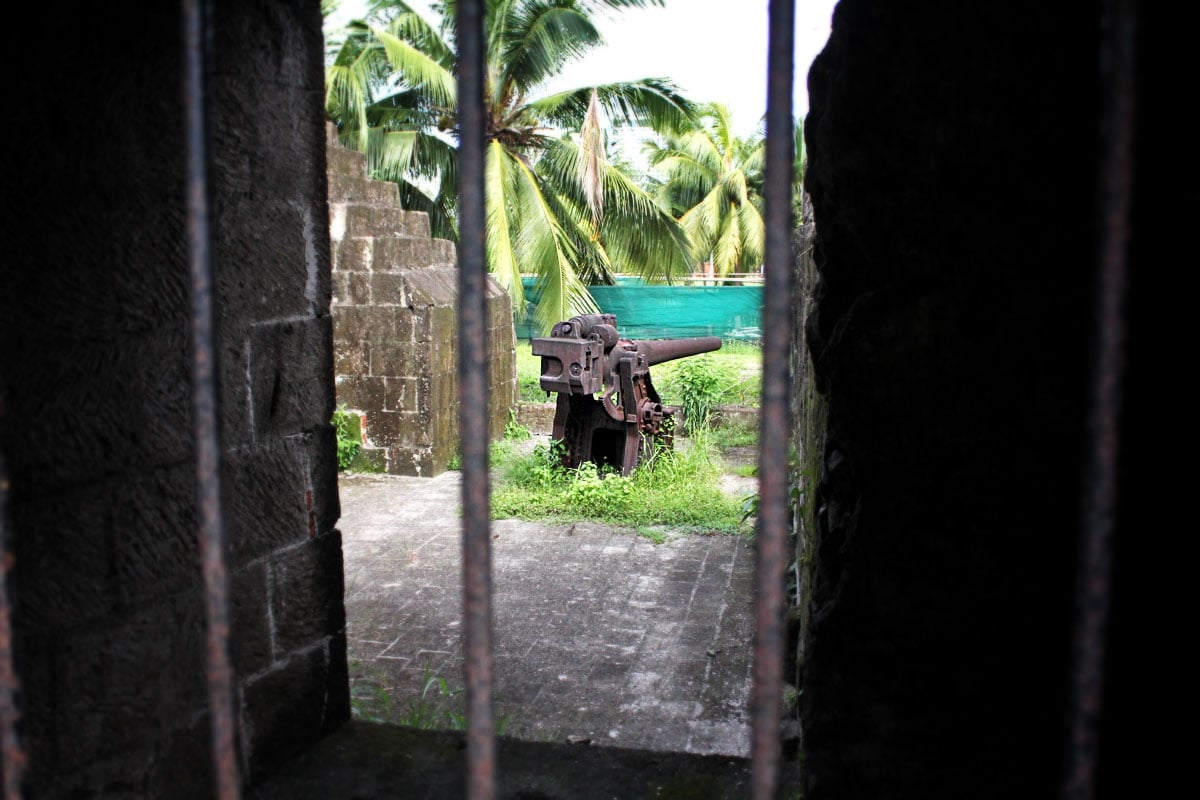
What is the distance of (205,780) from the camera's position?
1851 millimetres

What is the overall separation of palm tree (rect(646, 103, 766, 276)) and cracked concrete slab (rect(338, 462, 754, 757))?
2598 centimetres

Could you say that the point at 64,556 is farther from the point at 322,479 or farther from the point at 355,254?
the point at 355,254

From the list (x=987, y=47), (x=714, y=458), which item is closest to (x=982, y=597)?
(x=987, y=47)

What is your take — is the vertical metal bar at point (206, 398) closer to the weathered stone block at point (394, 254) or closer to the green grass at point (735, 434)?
the weathered stone block at point (394, 254)

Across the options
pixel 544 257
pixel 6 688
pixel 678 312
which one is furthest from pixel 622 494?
pixel 678 312

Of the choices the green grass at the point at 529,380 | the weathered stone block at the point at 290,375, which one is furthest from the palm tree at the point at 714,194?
the weathered stone block at the point at 290,375

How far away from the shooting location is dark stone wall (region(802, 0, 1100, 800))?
1.12m

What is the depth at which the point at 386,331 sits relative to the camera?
863 centimetres

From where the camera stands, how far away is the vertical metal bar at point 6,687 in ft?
3.35

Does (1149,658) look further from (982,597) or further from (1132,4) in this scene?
(1132,4)

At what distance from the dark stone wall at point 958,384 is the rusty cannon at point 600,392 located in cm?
593

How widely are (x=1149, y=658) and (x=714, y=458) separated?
297 inches

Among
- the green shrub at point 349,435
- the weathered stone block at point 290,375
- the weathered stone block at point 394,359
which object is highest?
the weathered stone block at point 290,375

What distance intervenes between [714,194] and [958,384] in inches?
1247
